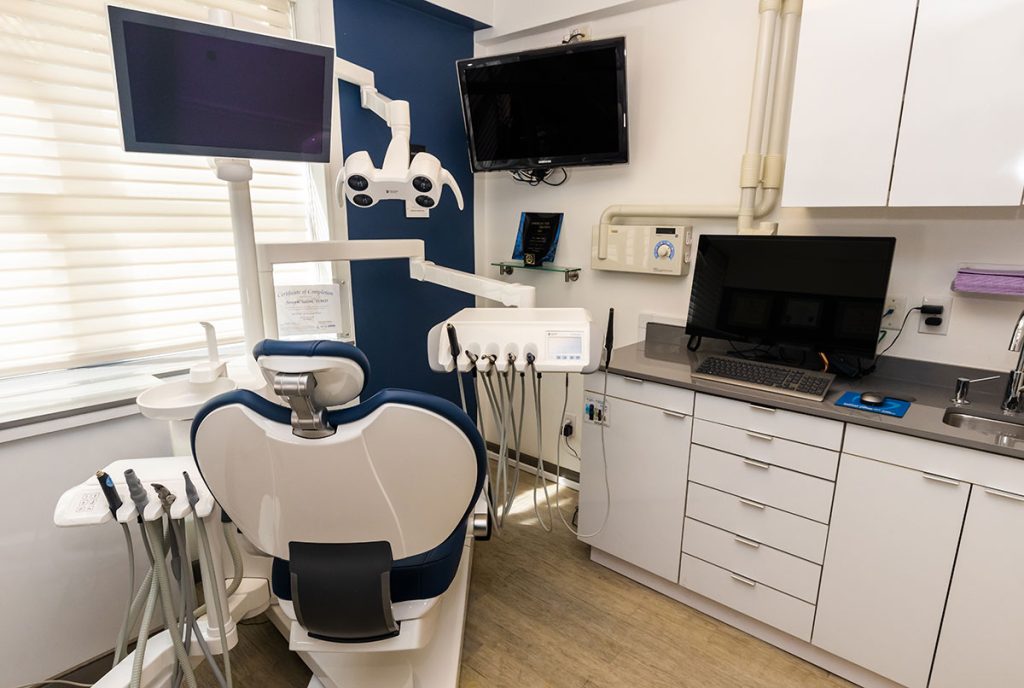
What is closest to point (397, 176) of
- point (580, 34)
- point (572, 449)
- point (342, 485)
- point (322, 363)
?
point (322, 363)

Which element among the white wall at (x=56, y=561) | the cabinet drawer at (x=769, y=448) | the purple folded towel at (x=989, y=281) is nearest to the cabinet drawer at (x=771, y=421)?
the cabinet drawer at (x=769, y=448)

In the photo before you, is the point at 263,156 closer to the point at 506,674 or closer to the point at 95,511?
the point at 95,511

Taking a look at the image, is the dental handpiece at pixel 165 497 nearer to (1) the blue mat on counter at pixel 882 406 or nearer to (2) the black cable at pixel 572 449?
(1) the blue mat on counter at pixel 882 406

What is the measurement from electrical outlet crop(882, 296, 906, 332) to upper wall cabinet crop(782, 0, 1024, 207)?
44 cm

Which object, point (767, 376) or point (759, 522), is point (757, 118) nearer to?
point (767, 376)

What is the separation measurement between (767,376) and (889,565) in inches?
25.8

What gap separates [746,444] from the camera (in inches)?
72.4

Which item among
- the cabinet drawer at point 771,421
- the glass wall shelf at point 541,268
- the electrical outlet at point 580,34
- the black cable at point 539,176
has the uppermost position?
the electrical outlet at point 580,34

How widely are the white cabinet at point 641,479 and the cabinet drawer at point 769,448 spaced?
3.5 inches

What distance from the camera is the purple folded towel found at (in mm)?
1674

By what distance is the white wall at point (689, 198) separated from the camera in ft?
5.91

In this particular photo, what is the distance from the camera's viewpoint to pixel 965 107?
151 cm

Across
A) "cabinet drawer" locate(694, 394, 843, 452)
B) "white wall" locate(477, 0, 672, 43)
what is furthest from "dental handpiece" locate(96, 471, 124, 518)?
"white wall" locate(477, 0, 672, 43)

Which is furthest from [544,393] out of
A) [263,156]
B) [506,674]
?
[263,156]
